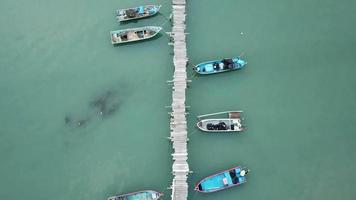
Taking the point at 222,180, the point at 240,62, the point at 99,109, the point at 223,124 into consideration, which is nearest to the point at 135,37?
the point at 99,109

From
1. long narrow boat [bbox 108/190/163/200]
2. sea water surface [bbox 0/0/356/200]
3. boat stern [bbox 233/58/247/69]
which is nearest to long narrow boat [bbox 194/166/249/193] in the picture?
sea water surface [bbox 0/0/356/200]

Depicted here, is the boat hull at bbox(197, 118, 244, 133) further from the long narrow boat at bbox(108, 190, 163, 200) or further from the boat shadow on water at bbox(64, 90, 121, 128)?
the boat shadow on water at bbox(64, 90, 121, 128)

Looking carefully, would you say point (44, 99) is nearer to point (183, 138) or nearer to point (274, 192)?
point (183, 138)

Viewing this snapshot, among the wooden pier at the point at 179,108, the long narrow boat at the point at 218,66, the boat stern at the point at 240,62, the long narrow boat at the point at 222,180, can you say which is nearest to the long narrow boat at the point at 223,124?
the wooden pier at the point at 179,108

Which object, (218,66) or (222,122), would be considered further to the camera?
(218,66)

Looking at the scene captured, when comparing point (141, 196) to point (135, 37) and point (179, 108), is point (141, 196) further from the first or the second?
point (135, 37)

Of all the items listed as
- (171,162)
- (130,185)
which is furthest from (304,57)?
→ (130,185)

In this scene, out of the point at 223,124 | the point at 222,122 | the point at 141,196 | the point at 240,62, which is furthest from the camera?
the point at 240,62

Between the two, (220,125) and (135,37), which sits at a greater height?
(135,37)

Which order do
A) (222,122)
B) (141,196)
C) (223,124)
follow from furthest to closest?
(222,122) < (223,124) < (141,196)

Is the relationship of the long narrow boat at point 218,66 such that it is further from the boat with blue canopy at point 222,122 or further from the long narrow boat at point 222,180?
the long narrow boat at point 222,180
